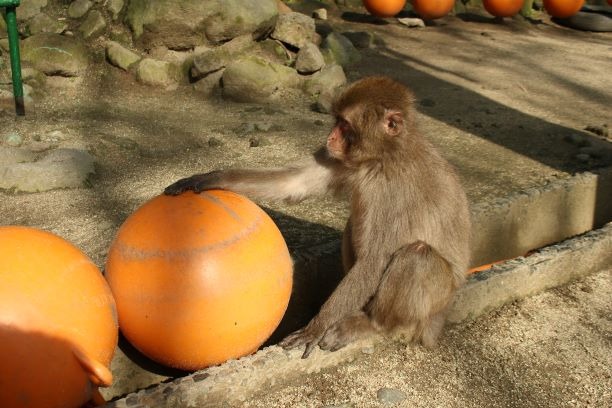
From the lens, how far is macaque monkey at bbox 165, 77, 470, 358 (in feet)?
Answer: 9.53

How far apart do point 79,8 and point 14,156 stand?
105 inches

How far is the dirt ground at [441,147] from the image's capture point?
2967 millimetres

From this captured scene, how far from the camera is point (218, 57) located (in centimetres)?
677

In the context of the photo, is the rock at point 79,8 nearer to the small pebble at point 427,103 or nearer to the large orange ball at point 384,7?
the small pebble at point 427,103

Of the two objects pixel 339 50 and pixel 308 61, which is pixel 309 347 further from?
pixel 339 50

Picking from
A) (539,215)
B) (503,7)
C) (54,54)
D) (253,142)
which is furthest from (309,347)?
(503,7)

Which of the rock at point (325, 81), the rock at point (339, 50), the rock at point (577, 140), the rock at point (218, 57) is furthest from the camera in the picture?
the rock at point (339, 50)

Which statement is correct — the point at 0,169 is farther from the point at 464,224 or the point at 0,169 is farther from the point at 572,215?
the point at 572,215

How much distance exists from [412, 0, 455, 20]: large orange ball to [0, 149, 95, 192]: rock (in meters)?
6.87

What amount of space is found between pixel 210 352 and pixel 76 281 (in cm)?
56

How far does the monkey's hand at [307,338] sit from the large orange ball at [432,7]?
832 cm

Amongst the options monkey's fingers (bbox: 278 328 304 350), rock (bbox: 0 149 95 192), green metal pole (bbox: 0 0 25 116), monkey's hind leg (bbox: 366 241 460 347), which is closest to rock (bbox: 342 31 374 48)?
green metal pole (bbox: 0 0 25 116)

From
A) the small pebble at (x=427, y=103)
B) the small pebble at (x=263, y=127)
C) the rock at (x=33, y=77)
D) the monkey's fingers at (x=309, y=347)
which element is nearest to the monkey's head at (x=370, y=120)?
the monkey's fingers at (x=309, y=347)

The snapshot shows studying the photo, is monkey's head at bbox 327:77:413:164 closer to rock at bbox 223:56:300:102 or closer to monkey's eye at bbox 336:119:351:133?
monkey's eye at bbox 336:119:351:133
